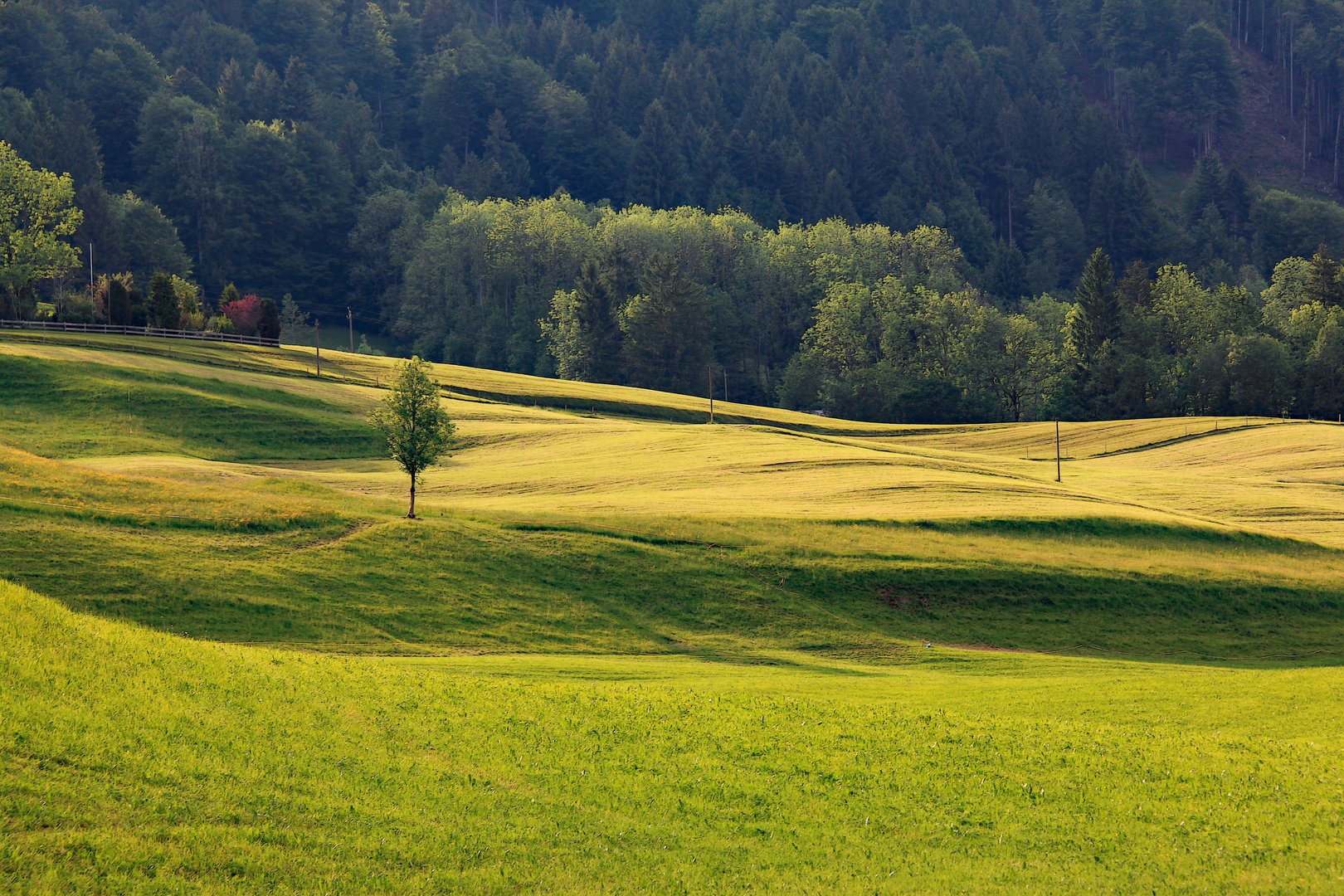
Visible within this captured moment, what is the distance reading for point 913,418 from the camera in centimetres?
14000

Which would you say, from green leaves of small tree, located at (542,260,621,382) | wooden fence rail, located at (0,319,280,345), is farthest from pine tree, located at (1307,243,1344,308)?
wooden fence rail, located at (0,319,280,345)

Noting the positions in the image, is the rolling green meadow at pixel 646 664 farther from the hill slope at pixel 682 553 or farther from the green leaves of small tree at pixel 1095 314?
the green leaves of small tree at pixel 1095 314

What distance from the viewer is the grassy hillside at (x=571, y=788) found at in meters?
14.5

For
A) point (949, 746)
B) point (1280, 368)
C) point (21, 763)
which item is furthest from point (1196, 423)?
point (21, 763)

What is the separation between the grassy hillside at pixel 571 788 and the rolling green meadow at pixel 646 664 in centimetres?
7

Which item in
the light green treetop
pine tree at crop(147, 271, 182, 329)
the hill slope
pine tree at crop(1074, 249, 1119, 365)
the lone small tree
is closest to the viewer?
the hill slope

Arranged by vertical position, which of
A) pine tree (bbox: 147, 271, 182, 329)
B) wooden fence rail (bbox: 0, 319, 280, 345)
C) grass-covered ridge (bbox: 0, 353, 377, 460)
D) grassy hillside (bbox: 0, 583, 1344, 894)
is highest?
pine tree (bbox: 147, 271, 182, 329)

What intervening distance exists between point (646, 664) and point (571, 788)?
53.6ft

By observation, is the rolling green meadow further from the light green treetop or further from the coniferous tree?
the coniferous tree

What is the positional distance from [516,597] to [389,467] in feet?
132

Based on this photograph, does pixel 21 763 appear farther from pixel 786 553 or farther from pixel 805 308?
pixel 805 308

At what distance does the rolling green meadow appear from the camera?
15695 millimetres

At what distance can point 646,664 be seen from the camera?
34.4 metres

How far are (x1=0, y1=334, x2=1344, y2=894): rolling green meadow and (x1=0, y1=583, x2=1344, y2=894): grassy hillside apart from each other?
0.24ft
